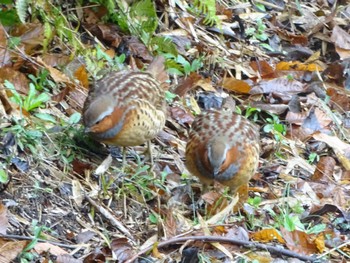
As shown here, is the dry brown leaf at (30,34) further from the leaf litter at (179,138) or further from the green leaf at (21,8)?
the green leaf at (21,8)

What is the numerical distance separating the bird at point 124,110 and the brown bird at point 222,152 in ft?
1.31

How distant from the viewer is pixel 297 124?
9.02 meters

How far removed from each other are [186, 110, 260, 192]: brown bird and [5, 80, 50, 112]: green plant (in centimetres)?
130

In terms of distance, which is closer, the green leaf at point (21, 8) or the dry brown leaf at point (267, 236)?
the dry brown leaf at point (267, 236)

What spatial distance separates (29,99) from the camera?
7.29 m

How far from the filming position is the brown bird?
6875 mm

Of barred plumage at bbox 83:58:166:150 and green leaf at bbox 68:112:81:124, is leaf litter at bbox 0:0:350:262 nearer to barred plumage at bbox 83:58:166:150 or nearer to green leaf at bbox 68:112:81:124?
green leaf at bbox 68:112:81:124

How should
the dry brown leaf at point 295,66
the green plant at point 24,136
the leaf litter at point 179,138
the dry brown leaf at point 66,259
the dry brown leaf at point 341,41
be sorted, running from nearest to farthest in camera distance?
the dry brown leaf at point 66,259 < the leaf litter at point 179,138 < the green plant at point 24,136 < the dry brown leaf at point 295,66 < the dry brown leaf at point 341,41

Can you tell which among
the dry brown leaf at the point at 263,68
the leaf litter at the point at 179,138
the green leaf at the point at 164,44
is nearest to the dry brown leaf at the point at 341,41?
the leaf litter at the point at 179,138

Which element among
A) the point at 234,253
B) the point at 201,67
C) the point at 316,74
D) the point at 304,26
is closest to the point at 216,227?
the point at 234,253

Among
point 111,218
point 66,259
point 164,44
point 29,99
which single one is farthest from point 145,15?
point 66,259

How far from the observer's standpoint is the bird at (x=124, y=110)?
7.00 meters

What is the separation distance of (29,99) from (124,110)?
813 mm

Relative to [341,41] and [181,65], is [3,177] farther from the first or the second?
[341,41]
